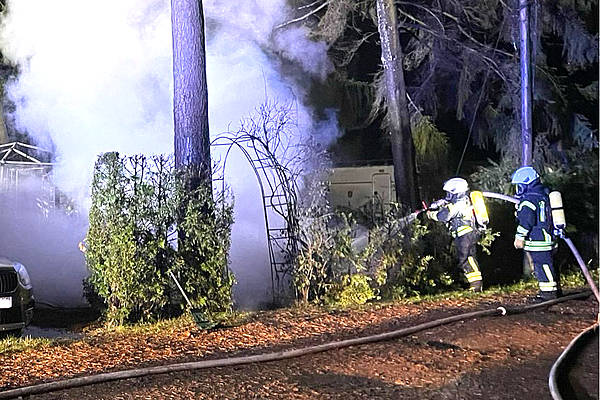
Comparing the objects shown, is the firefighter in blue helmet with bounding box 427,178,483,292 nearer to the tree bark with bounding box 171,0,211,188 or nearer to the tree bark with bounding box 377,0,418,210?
the tree bark with bounding box 377,0,418,210

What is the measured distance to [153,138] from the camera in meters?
15.0

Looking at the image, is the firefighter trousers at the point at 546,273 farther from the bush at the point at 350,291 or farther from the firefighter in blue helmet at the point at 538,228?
the bush at the point at 350,291

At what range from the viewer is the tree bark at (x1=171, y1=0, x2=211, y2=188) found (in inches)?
358

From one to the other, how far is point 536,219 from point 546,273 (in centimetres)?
63

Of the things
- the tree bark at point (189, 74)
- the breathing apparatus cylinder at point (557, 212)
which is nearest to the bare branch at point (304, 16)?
the tree bark at point (189, 74)

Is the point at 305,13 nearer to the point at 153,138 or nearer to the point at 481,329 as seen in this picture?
the point at 153,138

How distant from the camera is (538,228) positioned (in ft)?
26.1

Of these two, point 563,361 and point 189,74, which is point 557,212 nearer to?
point 563,361

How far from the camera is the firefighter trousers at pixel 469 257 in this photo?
9359 mm

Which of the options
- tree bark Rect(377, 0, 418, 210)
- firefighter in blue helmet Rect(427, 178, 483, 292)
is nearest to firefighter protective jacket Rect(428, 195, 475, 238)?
firefighter in blue helmet Rect(427, 178, 483, 292)

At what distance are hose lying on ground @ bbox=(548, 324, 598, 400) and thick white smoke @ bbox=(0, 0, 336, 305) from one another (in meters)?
8.43

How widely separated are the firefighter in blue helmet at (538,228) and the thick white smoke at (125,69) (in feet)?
22.0

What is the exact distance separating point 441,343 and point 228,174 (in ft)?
27.9

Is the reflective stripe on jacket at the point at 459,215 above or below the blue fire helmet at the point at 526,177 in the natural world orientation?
below
